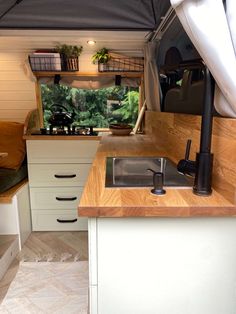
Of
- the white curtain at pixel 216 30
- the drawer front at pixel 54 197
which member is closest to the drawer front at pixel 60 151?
the drawer front at pixel 54 197

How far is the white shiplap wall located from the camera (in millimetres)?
2994

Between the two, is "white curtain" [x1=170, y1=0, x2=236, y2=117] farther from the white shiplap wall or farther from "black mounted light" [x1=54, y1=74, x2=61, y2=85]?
the white shiplap wall

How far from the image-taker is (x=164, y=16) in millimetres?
1981

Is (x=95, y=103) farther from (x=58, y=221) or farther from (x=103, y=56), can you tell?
(x=58, y=221)

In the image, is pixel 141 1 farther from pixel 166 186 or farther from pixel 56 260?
pixel 56 260

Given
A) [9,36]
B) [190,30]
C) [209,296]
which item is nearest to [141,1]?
[190,30]

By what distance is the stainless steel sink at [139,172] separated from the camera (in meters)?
1.12

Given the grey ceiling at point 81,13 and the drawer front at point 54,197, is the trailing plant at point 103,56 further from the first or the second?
the drawer front at point 54,197

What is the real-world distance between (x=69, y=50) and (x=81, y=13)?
3.46 feet

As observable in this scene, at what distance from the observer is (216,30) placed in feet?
2.53

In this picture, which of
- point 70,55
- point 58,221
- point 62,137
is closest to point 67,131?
point 62,137

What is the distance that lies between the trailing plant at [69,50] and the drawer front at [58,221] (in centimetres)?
170

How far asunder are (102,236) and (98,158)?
2.58 ft

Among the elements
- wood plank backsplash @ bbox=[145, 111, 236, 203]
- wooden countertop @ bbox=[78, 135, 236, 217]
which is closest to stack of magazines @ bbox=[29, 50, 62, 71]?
wood plank backsplash @ bbox=[145, 111, 236, 203]
